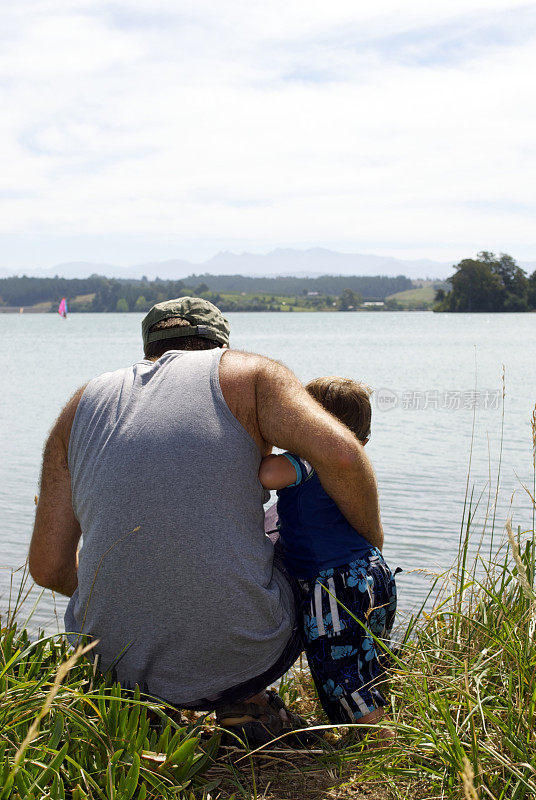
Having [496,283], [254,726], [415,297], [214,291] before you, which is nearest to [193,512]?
[254,726]

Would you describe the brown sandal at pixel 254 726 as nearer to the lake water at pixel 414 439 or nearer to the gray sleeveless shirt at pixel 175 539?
the gray sleeveless shirt at pixel 175 539

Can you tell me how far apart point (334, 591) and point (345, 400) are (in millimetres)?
675

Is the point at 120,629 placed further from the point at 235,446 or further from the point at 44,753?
the point at 235,446

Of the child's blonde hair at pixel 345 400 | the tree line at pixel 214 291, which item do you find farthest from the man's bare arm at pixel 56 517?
the tree line at pixel 214 291

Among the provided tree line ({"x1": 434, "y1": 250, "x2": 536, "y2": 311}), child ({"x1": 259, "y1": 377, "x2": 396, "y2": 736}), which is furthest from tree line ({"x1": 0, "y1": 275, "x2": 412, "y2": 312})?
child ({"x1": 259, "y1": 377, "x2": 396, "y2": 736})

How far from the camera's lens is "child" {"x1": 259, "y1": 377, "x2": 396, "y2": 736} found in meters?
2.33

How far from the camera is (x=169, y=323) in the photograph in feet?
8.45

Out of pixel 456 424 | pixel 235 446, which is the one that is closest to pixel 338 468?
pixel 235 446

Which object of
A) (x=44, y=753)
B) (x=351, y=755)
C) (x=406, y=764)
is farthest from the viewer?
(x=351, y=755)

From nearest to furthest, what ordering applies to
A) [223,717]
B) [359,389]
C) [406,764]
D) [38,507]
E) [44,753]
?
[44,753] < [406,764] < [223,717] < [38,507] < [359,389]

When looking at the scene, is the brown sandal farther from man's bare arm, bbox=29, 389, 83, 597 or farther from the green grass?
the green grass

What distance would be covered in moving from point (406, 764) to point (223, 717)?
589 mm

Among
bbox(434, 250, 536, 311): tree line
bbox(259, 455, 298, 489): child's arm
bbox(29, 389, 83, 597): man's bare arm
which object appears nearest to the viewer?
bbox(259, 455, 298, 489): child's arm

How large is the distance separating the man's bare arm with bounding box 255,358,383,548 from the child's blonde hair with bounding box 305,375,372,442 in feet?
1.30
